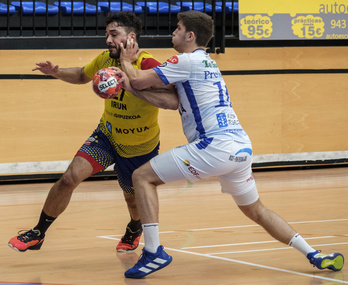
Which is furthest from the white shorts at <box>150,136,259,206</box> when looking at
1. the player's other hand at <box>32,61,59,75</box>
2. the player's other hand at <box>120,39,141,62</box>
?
the player's other hand at <box>32,61,59,75</box>

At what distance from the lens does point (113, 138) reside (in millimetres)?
4809

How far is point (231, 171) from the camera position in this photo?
4117 mm

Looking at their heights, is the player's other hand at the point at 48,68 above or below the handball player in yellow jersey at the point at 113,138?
above

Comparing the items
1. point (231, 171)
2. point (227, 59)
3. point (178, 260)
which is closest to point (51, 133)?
point (227, 59)

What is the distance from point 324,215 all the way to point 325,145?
366 cm

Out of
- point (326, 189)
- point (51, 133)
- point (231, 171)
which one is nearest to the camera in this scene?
point (231, 171)

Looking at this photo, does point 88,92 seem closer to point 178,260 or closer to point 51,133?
point 51,133

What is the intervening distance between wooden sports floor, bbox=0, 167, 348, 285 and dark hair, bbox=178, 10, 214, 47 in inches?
57.4

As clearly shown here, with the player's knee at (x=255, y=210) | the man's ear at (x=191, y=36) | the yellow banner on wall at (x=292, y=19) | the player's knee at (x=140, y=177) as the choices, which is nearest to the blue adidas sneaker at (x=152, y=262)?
the player's knee at (x=140, y=177)

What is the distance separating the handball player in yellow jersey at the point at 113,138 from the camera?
4.55 m

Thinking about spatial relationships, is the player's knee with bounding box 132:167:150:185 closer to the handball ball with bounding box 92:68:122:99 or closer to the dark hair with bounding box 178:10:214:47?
the handball ball with bounding box 92:68:122:99

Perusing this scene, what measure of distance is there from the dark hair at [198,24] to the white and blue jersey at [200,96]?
3.8 inches

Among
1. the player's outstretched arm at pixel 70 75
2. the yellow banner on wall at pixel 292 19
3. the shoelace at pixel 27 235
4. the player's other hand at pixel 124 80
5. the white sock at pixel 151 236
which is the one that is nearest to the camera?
the white sock at pixel 151 236

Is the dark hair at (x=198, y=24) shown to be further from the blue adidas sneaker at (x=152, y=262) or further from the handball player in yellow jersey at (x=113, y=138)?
the blue adidas sneaker at (x=152, y=262)
